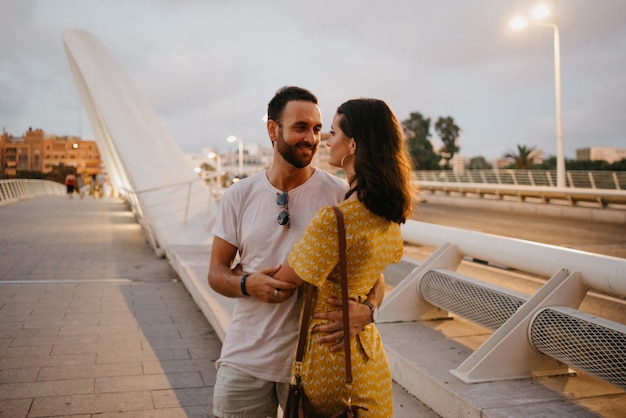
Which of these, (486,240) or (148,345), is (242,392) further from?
(148,345)

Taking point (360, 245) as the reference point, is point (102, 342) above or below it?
below

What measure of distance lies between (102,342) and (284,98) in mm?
3636

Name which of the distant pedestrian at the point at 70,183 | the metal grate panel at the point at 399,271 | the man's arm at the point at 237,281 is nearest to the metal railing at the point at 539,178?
the metal grate panel at the point at 399,271

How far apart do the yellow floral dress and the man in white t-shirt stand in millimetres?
147

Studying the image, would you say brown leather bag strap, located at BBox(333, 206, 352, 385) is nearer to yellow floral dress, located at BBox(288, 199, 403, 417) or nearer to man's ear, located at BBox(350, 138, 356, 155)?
yellow floral dress, located at BBox(288, 199, 403, 417)

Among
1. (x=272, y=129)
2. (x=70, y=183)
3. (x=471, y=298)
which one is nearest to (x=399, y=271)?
(x=471, y=298)

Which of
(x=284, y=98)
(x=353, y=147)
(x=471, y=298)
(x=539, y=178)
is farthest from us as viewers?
(x=539, y=178)

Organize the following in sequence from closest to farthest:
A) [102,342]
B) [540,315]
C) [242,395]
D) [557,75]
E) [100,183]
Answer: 1. [242,395]
2. [540,315]
3. [102,342]
4. [557,75]
5. [100,183]

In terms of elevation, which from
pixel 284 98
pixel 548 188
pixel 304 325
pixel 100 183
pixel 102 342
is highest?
pixel 284 98

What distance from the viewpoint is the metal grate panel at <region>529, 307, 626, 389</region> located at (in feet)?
8.26

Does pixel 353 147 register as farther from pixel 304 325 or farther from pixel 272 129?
pixel 304 325

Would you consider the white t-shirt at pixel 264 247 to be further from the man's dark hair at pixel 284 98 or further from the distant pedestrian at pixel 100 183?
the distant pedestrian at pixel 100 183

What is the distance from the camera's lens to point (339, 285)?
1.79 meters

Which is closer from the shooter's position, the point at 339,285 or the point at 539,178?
the point at 339,285
